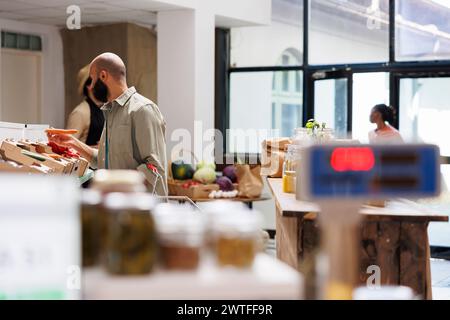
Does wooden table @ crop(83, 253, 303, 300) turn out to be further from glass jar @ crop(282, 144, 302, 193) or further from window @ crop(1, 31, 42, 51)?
window @ crop(1, 31, 42, 51)

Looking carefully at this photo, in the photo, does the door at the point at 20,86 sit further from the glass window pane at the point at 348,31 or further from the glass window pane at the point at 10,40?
the glass window pane at the point at 348,31

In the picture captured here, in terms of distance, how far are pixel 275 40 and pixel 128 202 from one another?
819 cm

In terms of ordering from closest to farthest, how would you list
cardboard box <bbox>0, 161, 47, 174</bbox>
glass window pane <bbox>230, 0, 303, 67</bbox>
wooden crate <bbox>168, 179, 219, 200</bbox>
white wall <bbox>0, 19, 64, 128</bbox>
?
cardboard box <bbox>0, 161, 47, 174</bbox> → wooden crate <bbox>168, 179, 219, 200</bbox> → white wall <bbox>0, 19, 64, 128</bbox> → glass window pane <bbox>230, 0, 303, 67</bbox>

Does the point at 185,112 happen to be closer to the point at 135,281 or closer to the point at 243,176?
the point at 243,176

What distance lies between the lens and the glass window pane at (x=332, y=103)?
28.9 feet

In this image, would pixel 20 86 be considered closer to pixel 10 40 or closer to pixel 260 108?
pixel 10 40

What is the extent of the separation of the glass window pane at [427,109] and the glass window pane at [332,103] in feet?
2.08

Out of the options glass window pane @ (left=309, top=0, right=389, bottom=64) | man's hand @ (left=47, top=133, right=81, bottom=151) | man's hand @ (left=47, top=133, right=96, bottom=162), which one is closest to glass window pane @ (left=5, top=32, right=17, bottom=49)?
glass window pane @ (left=309, top=0, right=389, bottom=64)

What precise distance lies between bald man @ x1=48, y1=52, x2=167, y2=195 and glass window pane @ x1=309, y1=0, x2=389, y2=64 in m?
5.05

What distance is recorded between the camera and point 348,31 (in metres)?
8.98

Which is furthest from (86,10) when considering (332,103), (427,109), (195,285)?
(195,285)

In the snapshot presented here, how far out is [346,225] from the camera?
48.9 inches

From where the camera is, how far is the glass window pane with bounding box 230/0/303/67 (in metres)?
9.26
